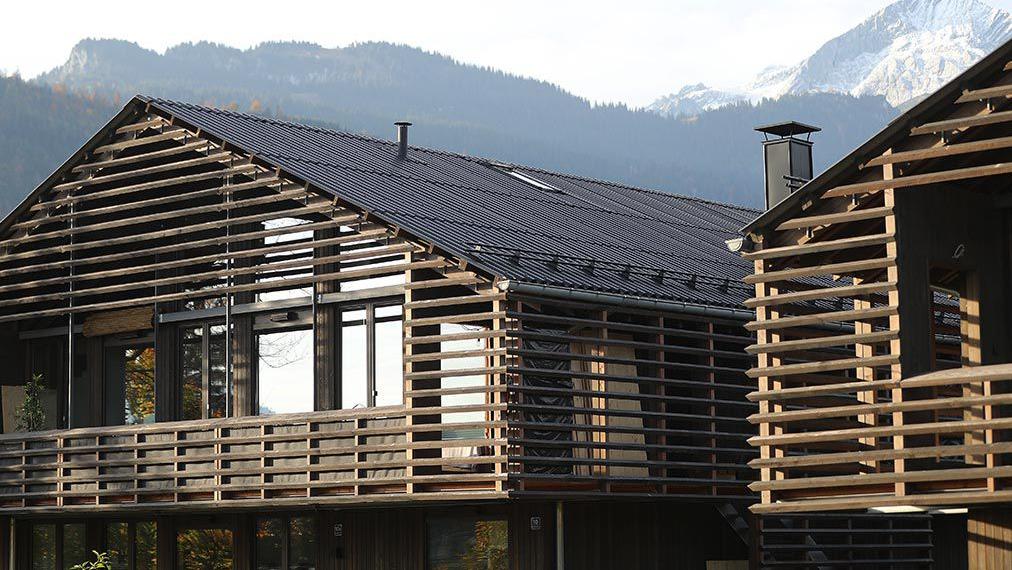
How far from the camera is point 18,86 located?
9450 centimetres

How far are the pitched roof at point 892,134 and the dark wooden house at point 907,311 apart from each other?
1cm

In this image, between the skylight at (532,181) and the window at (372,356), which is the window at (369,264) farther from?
the skylight at (532,181)

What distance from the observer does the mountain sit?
123 metres

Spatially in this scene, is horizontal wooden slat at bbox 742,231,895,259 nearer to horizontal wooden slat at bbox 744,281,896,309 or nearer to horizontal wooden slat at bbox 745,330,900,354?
horizontal wooden slat at bbox 744,281,896,309

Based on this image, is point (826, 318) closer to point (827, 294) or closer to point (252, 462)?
point (827, 294)

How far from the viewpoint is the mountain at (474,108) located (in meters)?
123

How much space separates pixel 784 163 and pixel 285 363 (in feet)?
26.1

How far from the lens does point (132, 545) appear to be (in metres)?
22.8

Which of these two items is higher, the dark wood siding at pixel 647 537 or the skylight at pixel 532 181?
the skylight at pixel 532 181

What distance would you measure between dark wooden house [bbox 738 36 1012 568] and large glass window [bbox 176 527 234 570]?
29.7 feet

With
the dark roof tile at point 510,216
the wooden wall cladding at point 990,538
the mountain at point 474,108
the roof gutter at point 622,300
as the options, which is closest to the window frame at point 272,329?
the dark roof tile at point 510,216

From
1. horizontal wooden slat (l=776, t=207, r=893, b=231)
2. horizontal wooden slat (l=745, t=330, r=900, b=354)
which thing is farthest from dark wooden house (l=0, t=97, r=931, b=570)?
horizontal wooden slat (l=776, t=207, r=893, b=231)

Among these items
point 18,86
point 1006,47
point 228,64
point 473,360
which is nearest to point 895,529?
point 473,360

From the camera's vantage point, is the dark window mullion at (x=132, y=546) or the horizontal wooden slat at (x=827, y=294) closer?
the horizontal wooden slat at (x=827, y=294)
